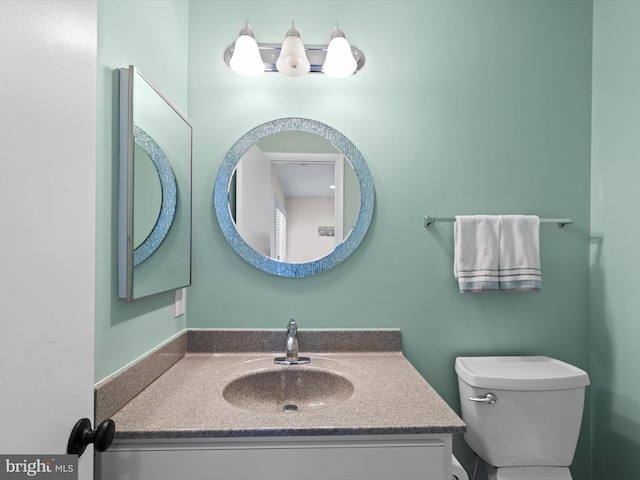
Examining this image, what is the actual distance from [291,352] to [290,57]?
1123 millimetres

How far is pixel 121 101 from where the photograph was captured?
3.11 feet

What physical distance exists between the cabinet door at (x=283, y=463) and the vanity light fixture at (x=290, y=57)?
1264mm

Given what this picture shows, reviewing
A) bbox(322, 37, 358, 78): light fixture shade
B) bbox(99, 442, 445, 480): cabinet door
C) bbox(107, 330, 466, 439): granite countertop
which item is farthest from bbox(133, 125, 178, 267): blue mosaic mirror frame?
bbox(322, 37, 358, 78): light fixture shade

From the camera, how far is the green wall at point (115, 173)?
88cm

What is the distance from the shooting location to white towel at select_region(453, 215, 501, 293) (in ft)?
4.52

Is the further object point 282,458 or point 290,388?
point 290,388

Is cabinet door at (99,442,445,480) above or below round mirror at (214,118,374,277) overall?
below

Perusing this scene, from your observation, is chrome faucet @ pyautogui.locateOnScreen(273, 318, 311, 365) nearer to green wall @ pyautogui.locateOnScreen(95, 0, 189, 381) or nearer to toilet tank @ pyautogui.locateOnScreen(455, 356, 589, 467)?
green wall @ pyautogui.locateOnScreen(95, 0, 189, 381)

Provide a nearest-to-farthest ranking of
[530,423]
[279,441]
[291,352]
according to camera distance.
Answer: [279,441] < [530,423] < [291,352]

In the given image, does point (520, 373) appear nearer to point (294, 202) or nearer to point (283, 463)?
point (283, 463)

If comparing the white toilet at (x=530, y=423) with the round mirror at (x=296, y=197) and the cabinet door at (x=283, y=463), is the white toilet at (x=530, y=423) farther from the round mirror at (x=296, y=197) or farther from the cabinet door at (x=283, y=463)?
the round mirror at (x=296, y=197)

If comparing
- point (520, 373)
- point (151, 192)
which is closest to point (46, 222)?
point (151, 192)

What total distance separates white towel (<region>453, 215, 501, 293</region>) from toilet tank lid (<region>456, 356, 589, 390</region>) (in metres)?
0.30

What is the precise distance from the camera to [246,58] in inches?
51.2
